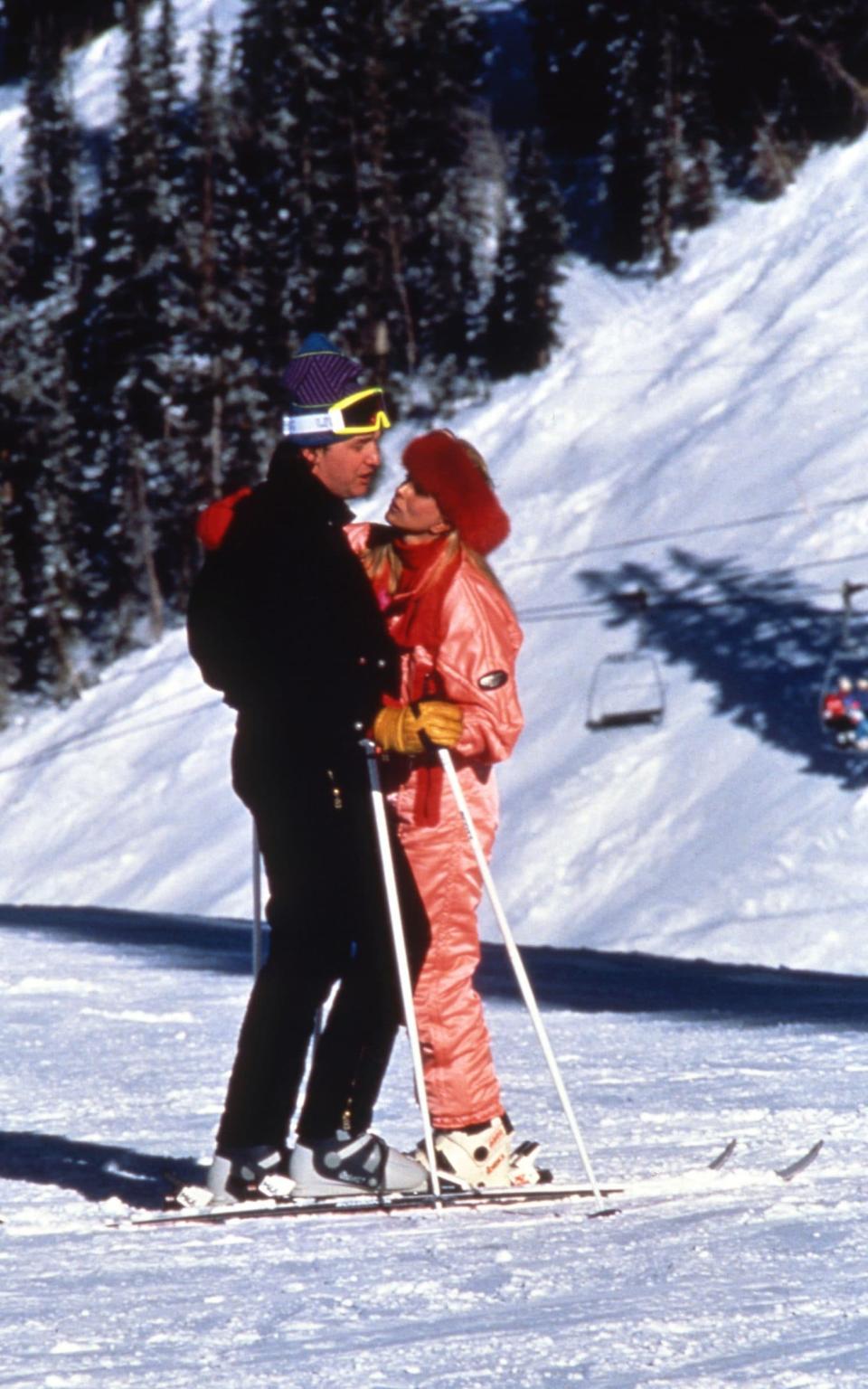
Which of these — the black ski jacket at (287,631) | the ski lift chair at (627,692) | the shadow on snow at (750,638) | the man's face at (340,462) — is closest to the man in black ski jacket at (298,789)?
the black ski jacket at (287,631)

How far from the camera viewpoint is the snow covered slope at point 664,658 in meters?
25.2

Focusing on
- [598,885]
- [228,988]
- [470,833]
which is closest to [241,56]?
[598,885]

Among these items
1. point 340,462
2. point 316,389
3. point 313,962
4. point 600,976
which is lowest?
point 600,976

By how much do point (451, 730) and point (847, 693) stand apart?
20278 millimetres

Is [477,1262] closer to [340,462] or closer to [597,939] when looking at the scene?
[340,462]

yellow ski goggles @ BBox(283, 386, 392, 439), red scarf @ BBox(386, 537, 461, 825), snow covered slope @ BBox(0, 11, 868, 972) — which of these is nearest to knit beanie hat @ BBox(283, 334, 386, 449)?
Answer: yellow ski goggles @ BBox(283, 386, 392, 439)

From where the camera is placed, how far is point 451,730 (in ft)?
17.2

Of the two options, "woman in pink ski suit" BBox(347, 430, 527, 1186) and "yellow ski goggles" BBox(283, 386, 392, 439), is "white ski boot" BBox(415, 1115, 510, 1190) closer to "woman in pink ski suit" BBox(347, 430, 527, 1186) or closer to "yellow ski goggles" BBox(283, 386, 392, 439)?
"woman in pink ski suit" BBox(347, 430, 527, 1186)

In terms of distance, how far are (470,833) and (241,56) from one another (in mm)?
55173

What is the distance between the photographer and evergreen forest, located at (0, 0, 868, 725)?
152 feet

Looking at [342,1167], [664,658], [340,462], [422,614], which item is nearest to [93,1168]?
[342,1167]

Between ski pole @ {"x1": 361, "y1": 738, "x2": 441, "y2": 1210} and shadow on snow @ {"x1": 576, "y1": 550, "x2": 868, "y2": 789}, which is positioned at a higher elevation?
ski pole @ {"x1": 361, "y1": 738, "x2": 441, "y2": 1210}

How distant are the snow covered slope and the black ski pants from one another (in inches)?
673

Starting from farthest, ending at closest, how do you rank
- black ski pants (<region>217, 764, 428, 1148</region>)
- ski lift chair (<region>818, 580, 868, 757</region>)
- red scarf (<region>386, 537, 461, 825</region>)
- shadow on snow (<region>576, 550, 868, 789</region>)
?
shadow on snow (<region>576, 550, 868, 789</region>), ski lift chair (<region>818, 580, 868, 757</region>), red scarf (<region>386, 537, 461, 825</region>), black ski pants (<region>217, 764, 428, 1148</region>)
